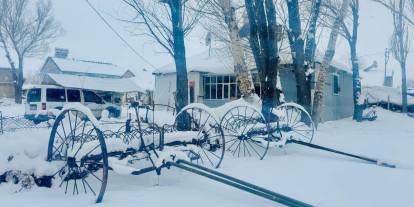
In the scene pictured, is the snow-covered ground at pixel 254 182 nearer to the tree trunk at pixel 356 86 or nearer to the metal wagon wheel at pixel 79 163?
the metal wagon wheel at pixel 79 163

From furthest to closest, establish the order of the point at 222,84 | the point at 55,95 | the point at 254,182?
the point at 222,84 → the point at 55,95 → the point at 254,182

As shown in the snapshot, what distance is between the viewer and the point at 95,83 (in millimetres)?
31875

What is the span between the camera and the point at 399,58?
2906 centimetres

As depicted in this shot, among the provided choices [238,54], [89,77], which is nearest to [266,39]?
[238,54]

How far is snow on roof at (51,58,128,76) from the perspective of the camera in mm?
39169

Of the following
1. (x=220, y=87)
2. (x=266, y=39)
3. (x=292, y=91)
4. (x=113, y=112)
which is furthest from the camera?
(x=220, y=87)

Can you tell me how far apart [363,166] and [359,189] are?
154cm

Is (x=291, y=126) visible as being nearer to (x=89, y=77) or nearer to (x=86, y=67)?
(x=89, y=77)

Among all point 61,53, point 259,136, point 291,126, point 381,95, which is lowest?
point 259,136

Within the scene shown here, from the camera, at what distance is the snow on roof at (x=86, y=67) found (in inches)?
1542

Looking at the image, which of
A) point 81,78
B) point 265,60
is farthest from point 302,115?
Result: point 81,78

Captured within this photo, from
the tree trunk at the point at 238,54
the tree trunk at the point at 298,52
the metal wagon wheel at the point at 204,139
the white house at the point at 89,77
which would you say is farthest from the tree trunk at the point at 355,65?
the metal wagon wheel at the point at 204,139

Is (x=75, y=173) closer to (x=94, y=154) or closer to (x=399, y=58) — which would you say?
(x=94, y=154)

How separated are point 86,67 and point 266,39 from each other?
33714mm
